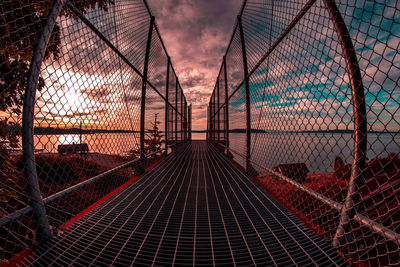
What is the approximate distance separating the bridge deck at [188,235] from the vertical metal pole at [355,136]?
24cm

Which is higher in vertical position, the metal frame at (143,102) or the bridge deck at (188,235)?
the metal frame at (143,102)

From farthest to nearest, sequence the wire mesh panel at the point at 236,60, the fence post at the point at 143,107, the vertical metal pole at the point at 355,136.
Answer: the wire mesh panel at the point at 236,60 < the fence post at the point at 143,107 < the vertical metal pole at the point at 355,136

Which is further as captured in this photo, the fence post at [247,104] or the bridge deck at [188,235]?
the fence post at [247,104]

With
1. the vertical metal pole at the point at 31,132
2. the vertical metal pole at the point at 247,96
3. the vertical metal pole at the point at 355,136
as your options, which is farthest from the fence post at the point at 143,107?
the vertical metal pole at the point at 355,136

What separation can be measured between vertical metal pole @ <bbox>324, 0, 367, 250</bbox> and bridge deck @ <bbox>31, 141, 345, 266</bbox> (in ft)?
0.80

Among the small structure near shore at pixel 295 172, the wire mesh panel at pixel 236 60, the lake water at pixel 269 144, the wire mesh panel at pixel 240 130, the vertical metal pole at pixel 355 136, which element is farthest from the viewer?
the wire mesh panel at pixel 236 60

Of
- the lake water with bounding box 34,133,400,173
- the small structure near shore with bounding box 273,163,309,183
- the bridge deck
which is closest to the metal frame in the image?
the lake water with bounding box 34,133,400,173

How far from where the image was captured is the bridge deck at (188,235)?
1.00 m

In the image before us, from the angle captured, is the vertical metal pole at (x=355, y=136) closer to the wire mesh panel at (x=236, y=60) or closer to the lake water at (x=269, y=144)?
the lake water at (x=269, y=144)

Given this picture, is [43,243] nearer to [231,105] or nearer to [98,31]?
[98,31]

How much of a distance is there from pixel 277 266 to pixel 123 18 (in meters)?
3.32

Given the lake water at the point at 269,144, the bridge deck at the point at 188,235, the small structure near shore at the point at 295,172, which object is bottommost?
the bridge deck at the point at 188,235

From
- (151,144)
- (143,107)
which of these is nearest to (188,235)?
(143,107)

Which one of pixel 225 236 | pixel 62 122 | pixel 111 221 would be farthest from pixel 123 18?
pixel 225 236
